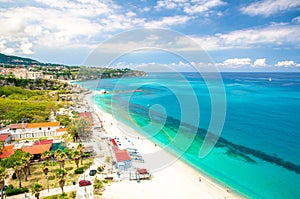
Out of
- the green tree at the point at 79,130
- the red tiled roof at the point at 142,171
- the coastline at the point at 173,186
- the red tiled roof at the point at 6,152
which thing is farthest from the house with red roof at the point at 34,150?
the red tiled roof at the point at 142,171

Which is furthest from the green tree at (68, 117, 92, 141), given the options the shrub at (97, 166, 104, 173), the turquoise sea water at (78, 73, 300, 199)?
the shrub at (97, 166, 104, 173)

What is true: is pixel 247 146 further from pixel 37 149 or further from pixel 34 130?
pixel 34 130

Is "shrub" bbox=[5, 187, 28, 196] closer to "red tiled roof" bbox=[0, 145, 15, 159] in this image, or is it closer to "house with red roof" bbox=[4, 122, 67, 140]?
"red tiled roof" bbox=[0, 145, 15, 159]

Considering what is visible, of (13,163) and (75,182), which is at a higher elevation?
(13,163)

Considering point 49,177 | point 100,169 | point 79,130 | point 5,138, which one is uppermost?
point 79,130

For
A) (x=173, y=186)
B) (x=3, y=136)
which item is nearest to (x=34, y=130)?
(x=3, y=136)

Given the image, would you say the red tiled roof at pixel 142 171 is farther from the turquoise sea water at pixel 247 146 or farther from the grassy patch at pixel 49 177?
the turquoise sea water at pixel 247 146

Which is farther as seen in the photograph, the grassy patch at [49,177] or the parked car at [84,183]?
the grassy patch at [49,177]

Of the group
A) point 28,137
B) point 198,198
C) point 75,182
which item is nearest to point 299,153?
point 198,198

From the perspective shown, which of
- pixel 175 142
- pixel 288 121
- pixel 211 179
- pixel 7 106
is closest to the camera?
pixel 211 179

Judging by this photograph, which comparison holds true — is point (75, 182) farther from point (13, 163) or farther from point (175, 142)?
point (175, 142)

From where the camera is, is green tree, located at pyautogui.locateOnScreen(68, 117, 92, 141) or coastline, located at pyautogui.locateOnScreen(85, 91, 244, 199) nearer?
coastline, located at pyautogui.locateOnScreen(85, 91, 244, 199)
